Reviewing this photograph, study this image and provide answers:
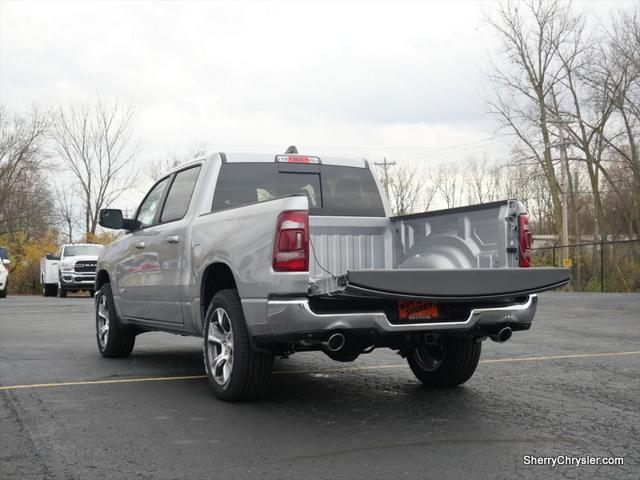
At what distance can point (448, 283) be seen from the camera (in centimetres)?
533

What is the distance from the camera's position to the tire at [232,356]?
228 inches

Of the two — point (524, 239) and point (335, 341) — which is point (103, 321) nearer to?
point (335, 341)

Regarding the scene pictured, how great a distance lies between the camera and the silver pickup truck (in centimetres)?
528

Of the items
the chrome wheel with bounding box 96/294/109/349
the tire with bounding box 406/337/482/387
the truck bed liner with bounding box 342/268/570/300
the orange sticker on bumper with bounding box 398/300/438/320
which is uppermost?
the truck bed liner with bounding box 342/268/570/300

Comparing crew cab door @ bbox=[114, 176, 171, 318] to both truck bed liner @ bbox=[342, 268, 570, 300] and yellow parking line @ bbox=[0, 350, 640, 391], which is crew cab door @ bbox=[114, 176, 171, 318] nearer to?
yellow parking line @ bbox=[0, 350, 640, 391]

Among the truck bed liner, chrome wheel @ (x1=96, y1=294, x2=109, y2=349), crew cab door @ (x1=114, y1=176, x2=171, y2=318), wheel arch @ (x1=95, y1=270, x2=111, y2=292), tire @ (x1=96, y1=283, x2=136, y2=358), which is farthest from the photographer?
wheel arch @ (x1=95, y1=270, x2=111, y2=292)

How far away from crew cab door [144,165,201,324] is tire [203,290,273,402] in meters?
0.84

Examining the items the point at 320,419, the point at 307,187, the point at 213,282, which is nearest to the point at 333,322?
the point at 320,419

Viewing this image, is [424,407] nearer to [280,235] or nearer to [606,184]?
[280,235]

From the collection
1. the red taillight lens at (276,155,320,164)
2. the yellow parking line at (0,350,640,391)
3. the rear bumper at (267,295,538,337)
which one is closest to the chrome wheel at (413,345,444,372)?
the yellow parking line at (0,350,640,391)

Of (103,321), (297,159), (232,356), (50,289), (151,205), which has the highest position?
(297,159)

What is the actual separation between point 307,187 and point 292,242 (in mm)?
1907

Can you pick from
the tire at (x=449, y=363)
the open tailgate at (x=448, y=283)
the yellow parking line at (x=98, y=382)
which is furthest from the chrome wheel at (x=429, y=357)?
the yellow parking line at (x=98, y=382)

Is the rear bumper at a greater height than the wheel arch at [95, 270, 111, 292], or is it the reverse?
the wheel arch at [95, 270, 111, 292]
